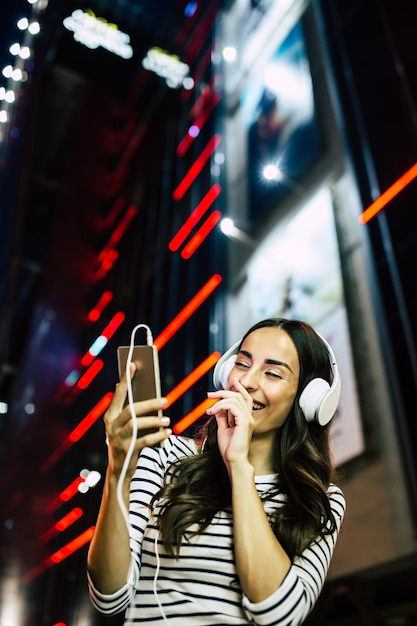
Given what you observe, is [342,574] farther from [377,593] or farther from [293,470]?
[293,470]

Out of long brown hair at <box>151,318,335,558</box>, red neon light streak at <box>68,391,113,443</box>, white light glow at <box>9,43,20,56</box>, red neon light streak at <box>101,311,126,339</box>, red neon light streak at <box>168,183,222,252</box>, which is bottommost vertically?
long brown hair at <box>151,318,335,558</box>

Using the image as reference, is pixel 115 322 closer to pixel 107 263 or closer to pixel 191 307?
pixel 107 263

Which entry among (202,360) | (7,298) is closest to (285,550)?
(202,360)

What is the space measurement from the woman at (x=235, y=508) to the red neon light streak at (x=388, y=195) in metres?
3.74

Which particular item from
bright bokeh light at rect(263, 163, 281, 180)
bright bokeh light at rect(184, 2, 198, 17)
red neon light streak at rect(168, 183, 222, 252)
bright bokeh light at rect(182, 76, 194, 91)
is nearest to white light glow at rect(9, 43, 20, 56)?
bright bokeh light at rect(263, 163, 281, 180)

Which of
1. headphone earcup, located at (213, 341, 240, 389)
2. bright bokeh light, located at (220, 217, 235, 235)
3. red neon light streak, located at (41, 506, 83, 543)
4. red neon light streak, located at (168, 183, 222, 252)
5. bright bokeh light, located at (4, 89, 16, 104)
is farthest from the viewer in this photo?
red neon light streak, located at (168, 183, 222, 252)

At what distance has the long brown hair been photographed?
1.13 metres

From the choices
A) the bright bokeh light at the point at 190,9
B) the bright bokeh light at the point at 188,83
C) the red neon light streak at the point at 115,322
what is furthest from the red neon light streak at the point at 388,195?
the bright bokeh light at the point at 190,9

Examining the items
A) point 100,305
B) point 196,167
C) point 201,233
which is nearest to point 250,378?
point 201,233

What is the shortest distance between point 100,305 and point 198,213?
3.70m

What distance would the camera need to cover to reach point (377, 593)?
231 inches

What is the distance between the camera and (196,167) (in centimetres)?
845

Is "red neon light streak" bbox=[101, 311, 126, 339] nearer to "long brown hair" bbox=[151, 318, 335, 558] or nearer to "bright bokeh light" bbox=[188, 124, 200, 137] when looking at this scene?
"bright bokeh light" bbox=[188, 124, 200, 137]

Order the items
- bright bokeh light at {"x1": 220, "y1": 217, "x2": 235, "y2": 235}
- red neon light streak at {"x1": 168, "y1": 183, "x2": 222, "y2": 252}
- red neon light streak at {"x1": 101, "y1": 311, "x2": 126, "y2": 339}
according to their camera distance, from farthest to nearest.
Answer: red neon light streak at {"x1": 101, "y1": 311, "x2": 126, "y2": 339}, red neon light streak at {"x1": 168, "y1": 183, "x2": 222, "y2": 252}, bright bokeh light at {"x1": 220, "y1": 217, "x2": 235, "y2": 235}
